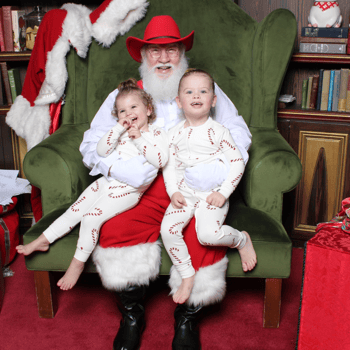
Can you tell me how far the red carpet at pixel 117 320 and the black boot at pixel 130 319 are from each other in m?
0.06

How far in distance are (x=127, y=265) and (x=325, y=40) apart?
166 centimetres

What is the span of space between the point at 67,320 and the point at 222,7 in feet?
5.74

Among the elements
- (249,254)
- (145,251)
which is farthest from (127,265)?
(249,254)

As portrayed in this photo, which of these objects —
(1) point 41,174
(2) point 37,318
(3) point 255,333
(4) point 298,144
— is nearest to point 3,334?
(2) point 37,318

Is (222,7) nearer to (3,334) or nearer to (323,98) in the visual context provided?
(323,98)

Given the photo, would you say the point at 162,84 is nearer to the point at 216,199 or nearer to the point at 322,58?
the point at 216,199

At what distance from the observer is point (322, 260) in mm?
1410

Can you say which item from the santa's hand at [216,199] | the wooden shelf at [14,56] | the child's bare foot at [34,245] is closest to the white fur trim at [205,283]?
the santa's hand at [216,199]

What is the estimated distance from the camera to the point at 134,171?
169cm

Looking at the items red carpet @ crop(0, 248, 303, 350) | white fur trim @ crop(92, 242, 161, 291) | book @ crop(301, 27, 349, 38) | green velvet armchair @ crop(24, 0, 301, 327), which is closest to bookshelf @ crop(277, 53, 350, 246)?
book @ crop(301, 27, 349, 38)

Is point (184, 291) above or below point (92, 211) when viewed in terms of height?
below

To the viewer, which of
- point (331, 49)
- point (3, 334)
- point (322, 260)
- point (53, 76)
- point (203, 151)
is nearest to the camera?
point (322, 260)

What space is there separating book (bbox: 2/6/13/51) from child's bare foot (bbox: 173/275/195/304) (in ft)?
6.20

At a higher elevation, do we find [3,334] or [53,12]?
[53,12]
